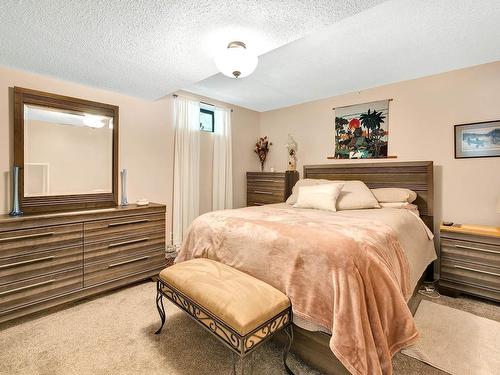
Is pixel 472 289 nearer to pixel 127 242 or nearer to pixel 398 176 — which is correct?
pixel 398 176

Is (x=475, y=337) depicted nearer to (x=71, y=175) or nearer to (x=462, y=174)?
(x=462, y=174)

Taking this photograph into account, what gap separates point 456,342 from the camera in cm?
176

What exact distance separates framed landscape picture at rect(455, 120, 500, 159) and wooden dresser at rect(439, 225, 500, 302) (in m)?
0.79

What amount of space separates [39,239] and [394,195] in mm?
3575

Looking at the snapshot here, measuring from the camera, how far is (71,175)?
2652mm

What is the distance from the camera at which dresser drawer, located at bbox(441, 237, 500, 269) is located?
7.41 ft

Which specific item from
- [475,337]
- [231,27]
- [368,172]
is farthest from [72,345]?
[368,172]

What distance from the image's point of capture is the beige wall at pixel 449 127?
8.52 ft

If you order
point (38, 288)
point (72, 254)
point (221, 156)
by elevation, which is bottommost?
point (38, 288)

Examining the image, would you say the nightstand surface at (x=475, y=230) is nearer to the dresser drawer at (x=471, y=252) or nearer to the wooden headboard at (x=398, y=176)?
the dresser drawer at (x=471, y=252)

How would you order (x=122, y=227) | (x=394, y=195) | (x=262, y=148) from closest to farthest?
(x=122, y=227) → (x=394, y=195) → (x=262, y=148)

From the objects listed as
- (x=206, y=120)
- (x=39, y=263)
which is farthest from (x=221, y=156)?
(x=39, y=263)

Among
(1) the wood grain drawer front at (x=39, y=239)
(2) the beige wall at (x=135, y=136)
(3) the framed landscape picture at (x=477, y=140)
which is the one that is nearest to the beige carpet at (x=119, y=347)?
(1) the wood grain drawer front at (x=39, y=239)

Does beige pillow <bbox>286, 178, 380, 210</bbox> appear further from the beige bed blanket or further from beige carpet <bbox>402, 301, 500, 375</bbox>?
beige carpet <bbox>402, 301, 500, 375</bbox>
